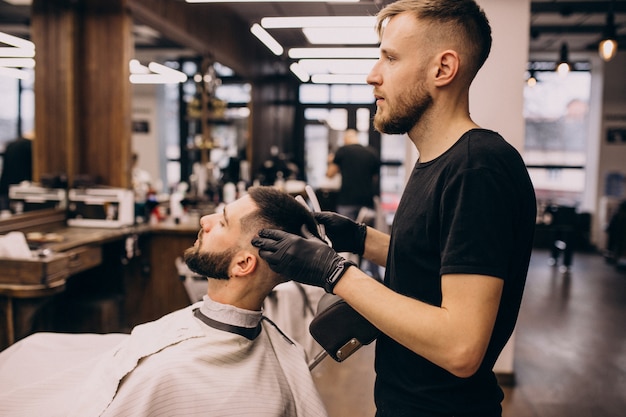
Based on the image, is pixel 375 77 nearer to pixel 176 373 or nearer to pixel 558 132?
pixel 176 373

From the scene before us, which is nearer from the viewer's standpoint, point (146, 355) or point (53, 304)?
point (146, 355)

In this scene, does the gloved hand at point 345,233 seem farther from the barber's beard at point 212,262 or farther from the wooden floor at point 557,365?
the wooden floor at point 557,365

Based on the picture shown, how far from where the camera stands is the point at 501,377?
137 inches

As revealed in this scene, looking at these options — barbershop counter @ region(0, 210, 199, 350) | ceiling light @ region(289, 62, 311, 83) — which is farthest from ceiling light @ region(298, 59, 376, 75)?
barbershop counter @ region(0, 210, 199, 350)

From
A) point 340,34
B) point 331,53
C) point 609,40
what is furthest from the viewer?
point 331,53

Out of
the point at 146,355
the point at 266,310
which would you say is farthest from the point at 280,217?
the point at 266,310

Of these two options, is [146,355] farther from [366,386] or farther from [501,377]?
[501,377]

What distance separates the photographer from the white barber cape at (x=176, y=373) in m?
1.44

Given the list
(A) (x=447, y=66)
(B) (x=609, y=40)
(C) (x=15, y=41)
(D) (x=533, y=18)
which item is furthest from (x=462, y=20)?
(D) (x=533, y=18)

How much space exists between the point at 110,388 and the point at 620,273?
7.69 m

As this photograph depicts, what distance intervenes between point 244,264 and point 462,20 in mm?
923

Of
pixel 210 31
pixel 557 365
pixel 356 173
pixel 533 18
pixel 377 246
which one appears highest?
pixel 533 18

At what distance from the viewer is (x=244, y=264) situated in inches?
65.7

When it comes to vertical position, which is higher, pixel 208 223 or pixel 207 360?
pixel 208 223
